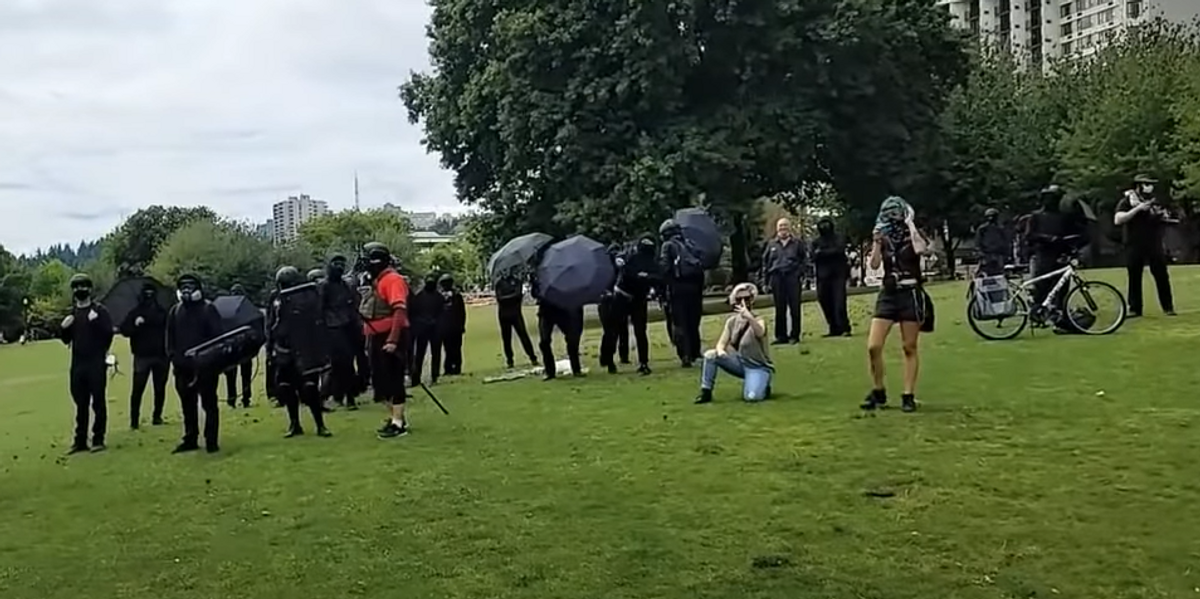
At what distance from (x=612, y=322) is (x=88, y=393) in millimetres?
6691

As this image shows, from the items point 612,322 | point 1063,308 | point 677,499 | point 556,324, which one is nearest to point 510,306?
point 556,324

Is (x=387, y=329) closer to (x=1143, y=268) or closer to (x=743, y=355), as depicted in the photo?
(x=743, y=355)

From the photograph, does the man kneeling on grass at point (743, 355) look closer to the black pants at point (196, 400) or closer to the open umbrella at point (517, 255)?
the black pants at point (196, 400)

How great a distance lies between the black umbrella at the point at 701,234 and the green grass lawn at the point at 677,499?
2.76 meters

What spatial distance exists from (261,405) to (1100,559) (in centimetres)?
1404

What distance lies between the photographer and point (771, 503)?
882 cm

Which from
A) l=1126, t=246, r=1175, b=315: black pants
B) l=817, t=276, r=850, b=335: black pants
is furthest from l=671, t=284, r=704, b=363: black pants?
l=1126, t=246, r=1175, b=315: black pants

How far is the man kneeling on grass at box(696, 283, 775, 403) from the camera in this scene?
14062mm

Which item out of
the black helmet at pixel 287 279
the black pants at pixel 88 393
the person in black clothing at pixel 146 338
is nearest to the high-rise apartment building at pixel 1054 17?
the person in black clothing at pixel 146 338

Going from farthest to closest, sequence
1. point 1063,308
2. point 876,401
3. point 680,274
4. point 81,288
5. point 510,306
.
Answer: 1. point 510,306
2. point 1063,308
3. point 680,274
4. point 81,288
5. point 876,401

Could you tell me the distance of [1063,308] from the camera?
17.5 meters

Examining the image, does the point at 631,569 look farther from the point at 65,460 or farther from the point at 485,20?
the point at 485,20

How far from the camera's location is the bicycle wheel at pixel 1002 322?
17.7 m

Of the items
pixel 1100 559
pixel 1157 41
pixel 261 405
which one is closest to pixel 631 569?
pixel 1100 559
